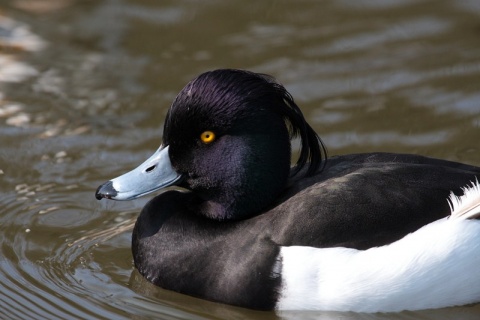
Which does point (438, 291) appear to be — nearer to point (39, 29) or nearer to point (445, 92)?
point (445, 92)

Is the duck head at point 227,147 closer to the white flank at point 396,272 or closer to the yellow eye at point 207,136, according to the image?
the yellow eye at point 207,136

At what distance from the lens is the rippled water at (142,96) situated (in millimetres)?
7131

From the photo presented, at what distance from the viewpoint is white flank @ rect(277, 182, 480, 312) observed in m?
6.48

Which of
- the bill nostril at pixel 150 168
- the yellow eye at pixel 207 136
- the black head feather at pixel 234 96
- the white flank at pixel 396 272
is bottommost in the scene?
the white flank at pixel 396 272

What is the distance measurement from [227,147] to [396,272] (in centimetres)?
128

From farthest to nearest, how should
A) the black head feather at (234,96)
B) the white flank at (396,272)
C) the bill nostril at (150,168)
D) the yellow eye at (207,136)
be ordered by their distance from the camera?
the bill nostril at (150,168)
the yellow eye at (207,136)
the black head feather at (234,96)
the white flank at (396,272)

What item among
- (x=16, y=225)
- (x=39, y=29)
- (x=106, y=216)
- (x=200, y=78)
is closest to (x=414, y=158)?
(x=200, y=78)

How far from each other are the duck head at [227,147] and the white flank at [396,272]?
593mm

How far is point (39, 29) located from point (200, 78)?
4613 mm

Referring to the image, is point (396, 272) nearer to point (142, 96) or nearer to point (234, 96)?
point (234, 96)

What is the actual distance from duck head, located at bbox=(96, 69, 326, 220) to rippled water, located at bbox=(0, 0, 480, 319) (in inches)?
27.2

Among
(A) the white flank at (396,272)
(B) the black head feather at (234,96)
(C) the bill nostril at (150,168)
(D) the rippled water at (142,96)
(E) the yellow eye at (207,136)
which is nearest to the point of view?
(A) the white flank at (396,272)

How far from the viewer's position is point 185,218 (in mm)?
7004

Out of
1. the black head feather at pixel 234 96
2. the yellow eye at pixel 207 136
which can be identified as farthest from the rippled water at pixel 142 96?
the black head feather at pixel 234 96
